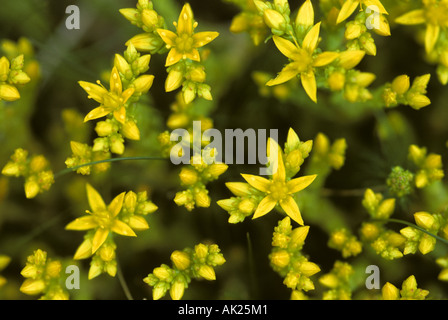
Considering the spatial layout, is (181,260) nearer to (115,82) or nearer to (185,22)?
(115,82)

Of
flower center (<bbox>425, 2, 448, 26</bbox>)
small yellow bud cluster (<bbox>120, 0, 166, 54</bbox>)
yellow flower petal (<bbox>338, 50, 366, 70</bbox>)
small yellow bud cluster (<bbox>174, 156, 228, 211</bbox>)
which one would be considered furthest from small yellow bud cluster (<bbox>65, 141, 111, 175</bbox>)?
flower center (<bbox>425, 2, 448, 26</bbox>)

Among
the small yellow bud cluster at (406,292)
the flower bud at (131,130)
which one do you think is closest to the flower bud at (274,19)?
the flower bud at (131,130)

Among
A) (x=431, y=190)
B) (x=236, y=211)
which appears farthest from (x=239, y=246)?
(x=431, y=190)

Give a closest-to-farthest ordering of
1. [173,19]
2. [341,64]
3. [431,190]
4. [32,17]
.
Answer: [341,64]
[431,190]
[173,19]
[32,17]

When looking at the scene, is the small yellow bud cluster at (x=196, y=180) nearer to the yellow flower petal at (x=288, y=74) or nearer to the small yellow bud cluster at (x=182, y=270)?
the small yellow bud cluster at (x=182, y=270)

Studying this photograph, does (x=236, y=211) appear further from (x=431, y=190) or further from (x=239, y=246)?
(x=431, y=190)

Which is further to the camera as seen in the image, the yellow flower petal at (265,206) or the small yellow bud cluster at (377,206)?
the small yellow bud cluster at (377,206)

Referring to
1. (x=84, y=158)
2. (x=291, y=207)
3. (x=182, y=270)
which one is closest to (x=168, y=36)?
(x=84, y=158)
